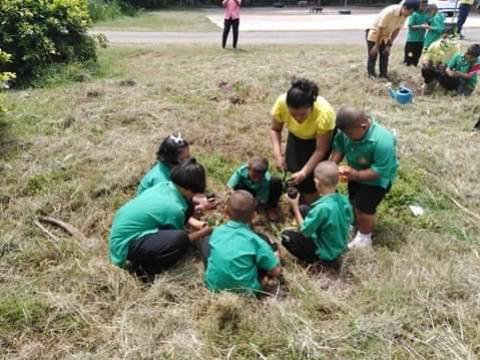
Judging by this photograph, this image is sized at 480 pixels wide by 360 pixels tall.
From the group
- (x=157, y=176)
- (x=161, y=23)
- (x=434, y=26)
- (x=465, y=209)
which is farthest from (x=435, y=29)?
(x=161, y=23)

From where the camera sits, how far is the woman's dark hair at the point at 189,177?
3104 millimetres

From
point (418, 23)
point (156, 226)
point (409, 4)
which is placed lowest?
point (156, 226)

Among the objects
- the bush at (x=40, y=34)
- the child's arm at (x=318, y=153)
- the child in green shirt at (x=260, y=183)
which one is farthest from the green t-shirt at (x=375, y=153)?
the bush at (x=40, y=34)

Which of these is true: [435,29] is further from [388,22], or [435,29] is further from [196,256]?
[196,256]

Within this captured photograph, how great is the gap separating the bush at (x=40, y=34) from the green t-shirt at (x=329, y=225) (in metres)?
6.45

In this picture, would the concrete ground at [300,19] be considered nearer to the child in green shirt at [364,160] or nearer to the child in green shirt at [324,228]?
the child in green shirt at [364,160]

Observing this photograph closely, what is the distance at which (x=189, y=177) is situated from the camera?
10.2 feet

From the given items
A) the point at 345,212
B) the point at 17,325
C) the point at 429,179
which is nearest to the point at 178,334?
the point at 17,325

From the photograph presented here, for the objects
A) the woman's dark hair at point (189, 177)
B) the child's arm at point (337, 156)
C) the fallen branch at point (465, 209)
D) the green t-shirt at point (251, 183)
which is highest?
the woman's dark hair at point (189, 177)

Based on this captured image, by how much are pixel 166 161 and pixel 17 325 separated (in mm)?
1556

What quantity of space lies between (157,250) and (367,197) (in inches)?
65.0

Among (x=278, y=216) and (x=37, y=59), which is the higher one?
(x=37, y=59)

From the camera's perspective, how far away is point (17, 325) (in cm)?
276

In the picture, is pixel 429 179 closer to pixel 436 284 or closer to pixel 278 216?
pixel 278 216
